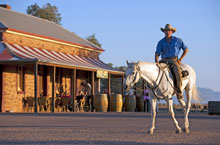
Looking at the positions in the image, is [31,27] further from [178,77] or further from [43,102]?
[178,77]

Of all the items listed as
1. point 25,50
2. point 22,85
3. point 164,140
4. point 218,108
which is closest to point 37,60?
point 25,50

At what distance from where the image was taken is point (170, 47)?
384 inches

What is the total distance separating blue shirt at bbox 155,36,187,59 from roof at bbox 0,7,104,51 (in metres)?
13.6

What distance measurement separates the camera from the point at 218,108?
70.0 feet

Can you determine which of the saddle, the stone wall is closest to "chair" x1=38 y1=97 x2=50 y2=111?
the stone wall

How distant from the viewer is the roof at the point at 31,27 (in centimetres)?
2350

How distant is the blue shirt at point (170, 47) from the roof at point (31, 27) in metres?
13.6

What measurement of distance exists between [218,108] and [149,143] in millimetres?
14689

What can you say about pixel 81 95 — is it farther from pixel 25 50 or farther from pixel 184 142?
pixel 184 142

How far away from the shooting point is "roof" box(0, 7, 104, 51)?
23500 millimetres

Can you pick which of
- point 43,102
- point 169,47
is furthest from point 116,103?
point 169,47

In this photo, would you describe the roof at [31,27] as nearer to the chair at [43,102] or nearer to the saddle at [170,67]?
the chair at [43,102]

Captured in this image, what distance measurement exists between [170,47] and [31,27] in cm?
1737

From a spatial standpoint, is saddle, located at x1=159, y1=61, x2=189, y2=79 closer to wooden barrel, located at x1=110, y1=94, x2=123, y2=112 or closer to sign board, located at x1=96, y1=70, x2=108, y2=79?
wooden barrel, located at x1=110, y1=94, x2=123, y2=112
